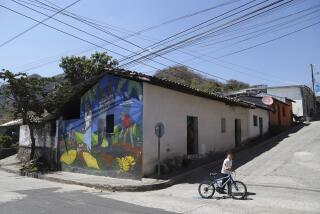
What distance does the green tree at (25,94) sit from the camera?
2292 centimetres

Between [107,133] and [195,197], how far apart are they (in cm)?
738

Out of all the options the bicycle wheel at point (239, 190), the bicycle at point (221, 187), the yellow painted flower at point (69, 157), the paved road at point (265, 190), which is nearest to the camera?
the paved road at point (265, 190)

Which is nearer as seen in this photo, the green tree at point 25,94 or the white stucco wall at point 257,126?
the green tree at point 25,94

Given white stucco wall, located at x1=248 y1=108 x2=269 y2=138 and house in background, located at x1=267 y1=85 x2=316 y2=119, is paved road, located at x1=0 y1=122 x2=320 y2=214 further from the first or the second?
house in background, located at x1=267 y1=85 x2=316 y2=119

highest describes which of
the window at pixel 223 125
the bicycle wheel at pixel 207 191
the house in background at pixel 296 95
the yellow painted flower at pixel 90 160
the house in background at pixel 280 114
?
the house in background at pixel 296 95

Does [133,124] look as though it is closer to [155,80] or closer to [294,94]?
[155,80]

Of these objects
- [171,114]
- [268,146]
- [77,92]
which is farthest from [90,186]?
[268,146]

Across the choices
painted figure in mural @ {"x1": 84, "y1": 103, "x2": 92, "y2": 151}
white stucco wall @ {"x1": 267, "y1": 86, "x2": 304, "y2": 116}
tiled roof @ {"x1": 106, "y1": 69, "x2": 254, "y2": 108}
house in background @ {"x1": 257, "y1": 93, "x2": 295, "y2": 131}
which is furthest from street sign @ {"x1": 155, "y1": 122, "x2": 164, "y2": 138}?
white stucco wall @ {"x1": 267, "y1": 86, "x2": 304, "y2": 116}

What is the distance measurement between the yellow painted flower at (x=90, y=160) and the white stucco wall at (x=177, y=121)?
12.4 feet

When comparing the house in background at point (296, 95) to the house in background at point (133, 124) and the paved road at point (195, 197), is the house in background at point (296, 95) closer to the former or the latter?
the house in background at point (133, 124)

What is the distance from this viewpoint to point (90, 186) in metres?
16.0

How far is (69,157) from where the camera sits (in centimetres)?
2162

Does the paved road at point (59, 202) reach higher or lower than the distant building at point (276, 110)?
lower

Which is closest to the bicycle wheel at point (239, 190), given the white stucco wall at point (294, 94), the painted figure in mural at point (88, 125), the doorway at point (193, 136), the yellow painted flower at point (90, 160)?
the doorway at point (193, 136)
